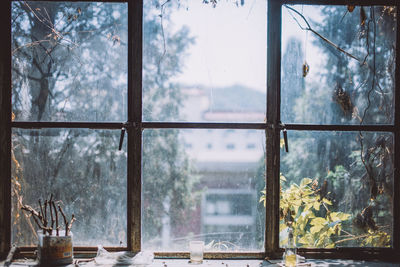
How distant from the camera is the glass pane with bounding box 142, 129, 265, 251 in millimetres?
2098

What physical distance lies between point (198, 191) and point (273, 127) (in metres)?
0.61

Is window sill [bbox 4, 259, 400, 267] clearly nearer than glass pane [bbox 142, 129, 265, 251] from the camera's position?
Yes

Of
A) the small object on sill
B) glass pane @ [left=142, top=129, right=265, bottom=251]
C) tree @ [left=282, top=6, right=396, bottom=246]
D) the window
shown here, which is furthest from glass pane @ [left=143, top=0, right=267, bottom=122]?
the small object on sill

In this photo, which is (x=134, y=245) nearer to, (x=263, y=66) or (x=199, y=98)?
(x=199, y=98)

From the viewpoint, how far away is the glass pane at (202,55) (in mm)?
2088

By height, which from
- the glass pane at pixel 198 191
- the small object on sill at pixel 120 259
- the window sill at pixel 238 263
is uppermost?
the glass pane at pixel 198 191

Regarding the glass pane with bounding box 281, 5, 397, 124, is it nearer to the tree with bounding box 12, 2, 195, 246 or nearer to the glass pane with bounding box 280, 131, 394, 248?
the glass pane with bounding box 280, 131, 394, 248

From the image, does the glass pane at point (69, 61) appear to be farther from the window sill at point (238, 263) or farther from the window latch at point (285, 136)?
the window latch at point (285, 136)

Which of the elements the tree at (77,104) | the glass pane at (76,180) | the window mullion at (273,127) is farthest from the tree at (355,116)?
the glass pane at (76,180)

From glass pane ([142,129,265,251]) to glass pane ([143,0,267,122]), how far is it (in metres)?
0.13

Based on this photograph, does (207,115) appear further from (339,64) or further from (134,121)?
(339,64)

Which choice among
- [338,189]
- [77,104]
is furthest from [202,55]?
[338,189]

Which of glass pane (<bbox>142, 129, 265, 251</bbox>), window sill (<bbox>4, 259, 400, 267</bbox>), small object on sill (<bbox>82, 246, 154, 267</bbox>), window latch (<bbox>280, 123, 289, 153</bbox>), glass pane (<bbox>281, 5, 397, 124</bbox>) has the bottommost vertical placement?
window sill (<bbox>4, 259, 400, 267</bbox>)

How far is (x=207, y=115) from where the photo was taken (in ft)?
6.96
